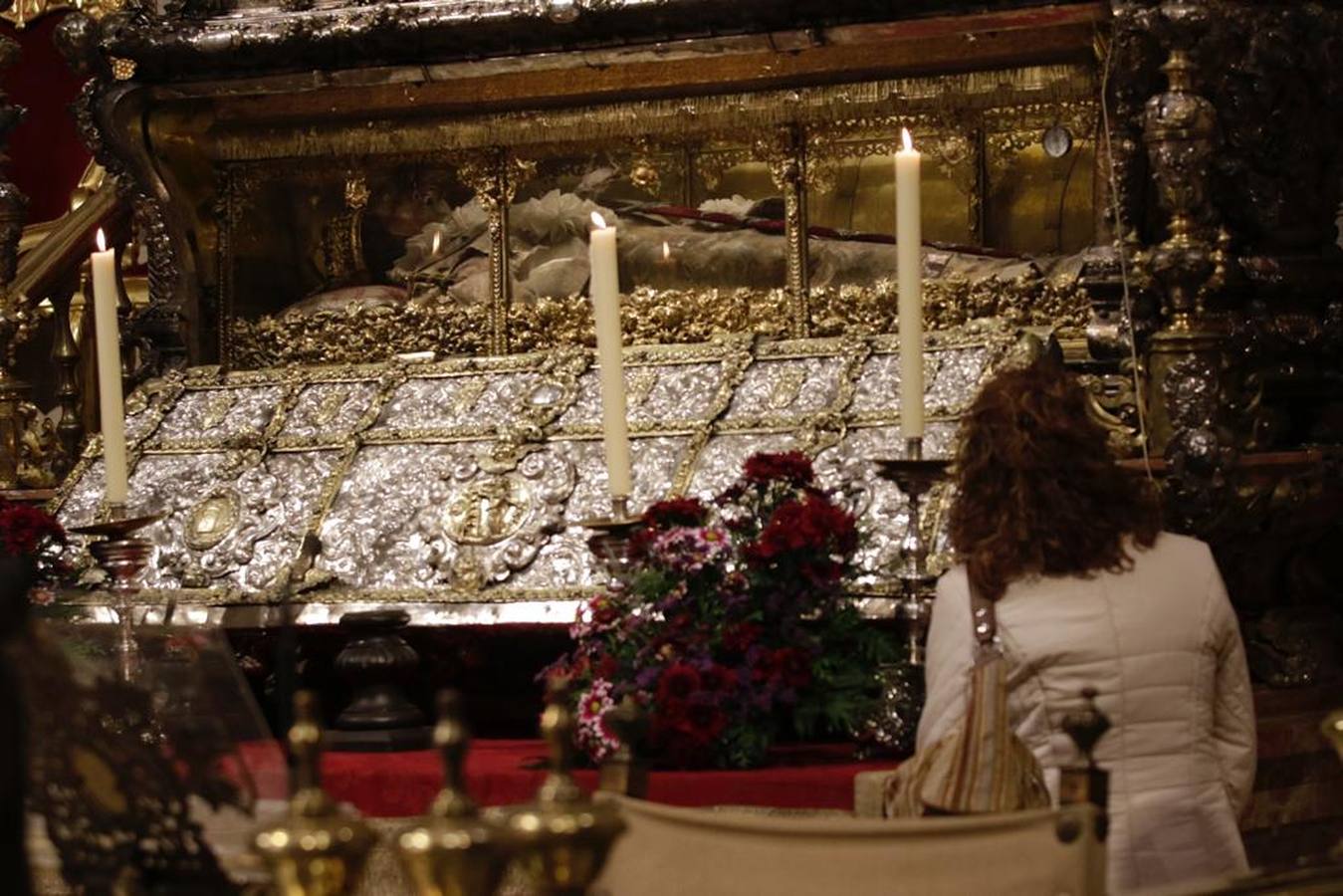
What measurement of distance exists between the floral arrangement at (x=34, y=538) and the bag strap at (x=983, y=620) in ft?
8.44

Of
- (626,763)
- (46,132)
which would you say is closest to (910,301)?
(626,763)

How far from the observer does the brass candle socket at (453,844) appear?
7.90 ft

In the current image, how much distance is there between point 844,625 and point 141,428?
2.49m

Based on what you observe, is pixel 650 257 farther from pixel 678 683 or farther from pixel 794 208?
pixel 678 683

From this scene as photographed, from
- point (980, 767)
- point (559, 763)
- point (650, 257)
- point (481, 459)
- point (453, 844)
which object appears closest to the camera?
point (453, 844)

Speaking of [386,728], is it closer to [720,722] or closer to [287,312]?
[720,722]

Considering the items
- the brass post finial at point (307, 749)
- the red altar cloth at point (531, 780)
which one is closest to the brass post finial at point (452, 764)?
the brass post finial at point (307, 749)

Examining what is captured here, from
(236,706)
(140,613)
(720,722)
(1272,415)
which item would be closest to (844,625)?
(720,722)

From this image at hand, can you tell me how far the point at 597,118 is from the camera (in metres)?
7.30

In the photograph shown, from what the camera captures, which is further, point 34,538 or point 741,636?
point 34,538

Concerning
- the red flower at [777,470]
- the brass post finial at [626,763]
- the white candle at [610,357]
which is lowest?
the brass post finial at [626,763]

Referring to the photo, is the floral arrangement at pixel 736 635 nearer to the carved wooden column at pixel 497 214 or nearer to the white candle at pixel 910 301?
the white candle at pixel 910 301

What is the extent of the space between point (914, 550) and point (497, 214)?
2440 millimetres

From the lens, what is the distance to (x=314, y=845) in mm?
2445
